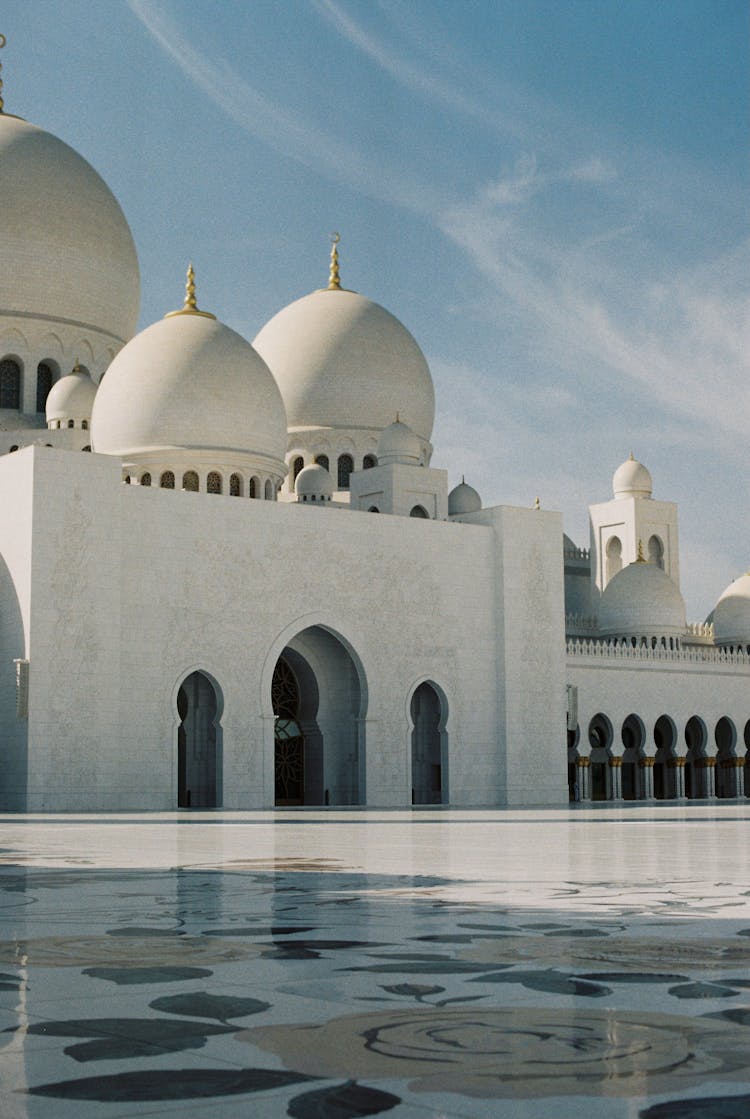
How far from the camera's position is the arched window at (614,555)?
3638cm

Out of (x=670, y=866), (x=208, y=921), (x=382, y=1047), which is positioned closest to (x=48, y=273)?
(x=670, y=866)

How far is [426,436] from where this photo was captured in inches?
1186

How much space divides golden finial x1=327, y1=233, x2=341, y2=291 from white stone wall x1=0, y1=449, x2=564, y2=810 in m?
7.95

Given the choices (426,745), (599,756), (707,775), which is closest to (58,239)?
(426,745)

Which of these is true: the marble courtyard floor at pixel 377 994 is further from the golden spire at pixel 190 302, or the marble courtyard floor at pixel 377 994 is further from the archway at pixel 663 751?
the archway at pixel 663 751

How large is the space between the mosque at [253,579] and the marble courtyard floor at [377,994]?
1419 cm

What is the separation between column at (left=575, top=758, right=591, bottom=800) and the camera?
29.2m

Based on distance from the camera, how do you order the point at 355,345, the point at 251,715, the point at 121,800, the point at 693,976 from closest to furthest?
the point at 693,976 → the point at 121,800 → the point at 251,715 → the point at 355,345

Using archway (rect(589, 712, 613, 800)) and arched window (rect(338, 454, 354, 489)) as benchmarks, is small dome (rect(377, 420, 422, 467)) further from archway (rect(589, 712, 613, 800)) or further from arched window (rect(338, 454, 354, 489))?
archway (rect(589, 712, 613, 800))

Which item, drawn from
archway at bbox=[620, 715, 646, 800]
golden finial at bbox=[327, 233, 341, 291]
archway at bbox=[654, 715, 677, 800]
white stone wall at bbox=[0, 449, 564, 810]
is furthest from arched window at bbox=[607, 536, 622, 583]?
white stone wall at bbox=[0, 449, 564, 810]

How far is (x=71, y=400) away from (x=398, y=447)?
19.1 feet

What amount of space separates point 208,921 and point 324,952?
2.77ft

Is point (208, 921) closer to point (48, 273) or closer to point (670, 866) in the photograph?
point (670, 866)

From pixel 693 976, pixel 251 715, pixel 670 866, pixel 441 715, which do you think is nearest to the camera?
pixel 693 976
